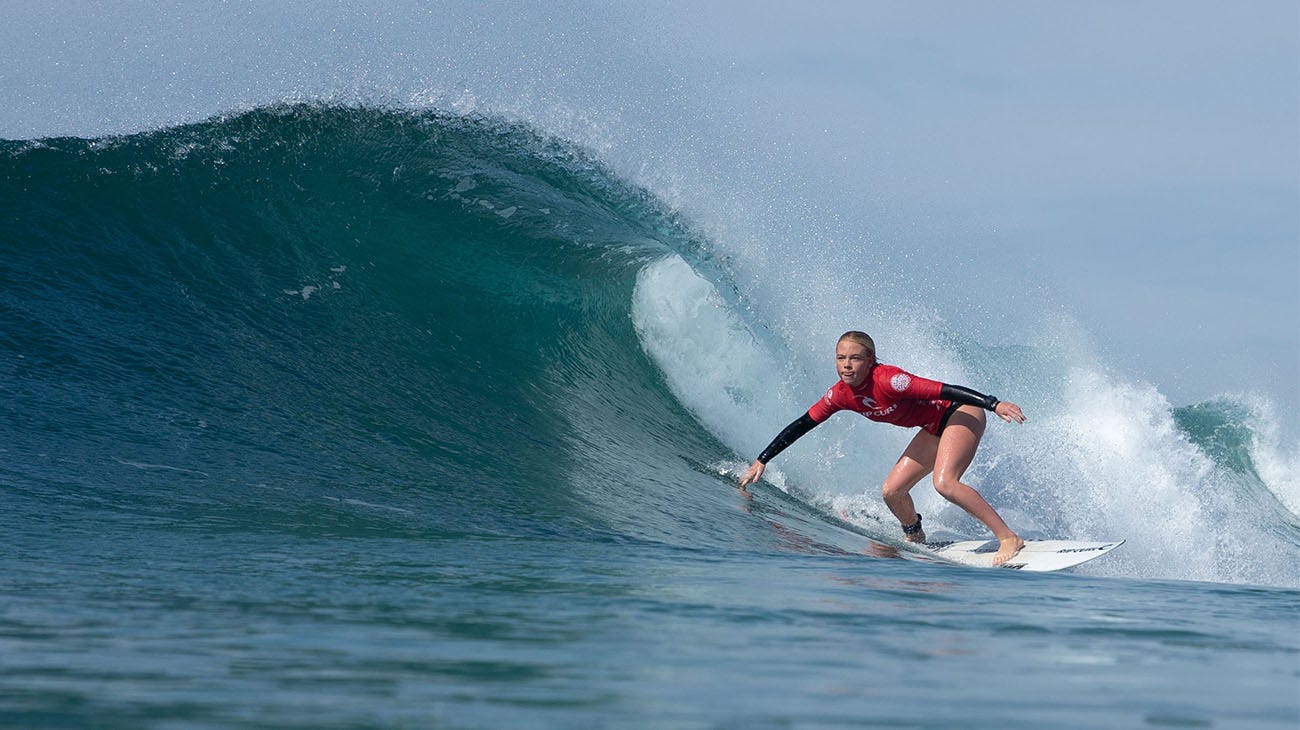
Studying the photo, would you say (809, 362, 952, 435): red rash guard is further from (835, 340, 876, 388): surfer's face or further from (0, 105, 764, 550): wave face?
(0, 105, 764, 550): wave face

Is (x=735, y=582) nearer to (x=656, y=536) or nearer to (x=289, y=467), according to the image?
(x=656, y=536)

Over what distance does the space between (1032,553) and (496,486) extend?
10.4 ft

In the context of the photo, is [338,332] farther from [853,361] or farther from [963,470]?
[963,470]

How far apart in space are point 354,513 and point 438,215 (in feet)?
21.3

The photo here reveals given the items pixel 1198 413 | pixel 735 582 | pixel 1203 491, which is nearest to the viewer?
pixel 735 582

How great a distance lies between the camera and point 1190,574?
363 inches

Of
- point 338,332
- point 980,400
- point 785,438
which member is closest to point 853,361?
point 980,400

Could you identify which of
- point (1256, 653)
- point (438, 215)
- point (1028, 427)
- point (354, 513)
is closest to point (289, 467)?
point (354, 513)

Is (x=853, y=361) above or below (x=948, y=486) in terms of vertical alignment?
above

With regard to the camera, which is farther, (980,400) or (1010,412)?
(980,400)

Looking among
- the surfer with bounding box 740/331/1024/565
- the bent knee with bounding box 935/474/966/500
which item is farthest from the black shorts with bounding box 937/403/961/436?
the bent knee with bounding box 935/474/966/500

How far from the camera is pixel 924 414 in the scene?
282 inches

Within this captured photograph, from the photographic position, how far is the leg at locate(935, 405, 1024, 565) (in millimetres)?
6777

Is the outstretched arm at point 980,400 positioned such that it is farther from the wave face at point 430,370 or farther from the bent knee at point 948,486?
the wave face at point 430,370
